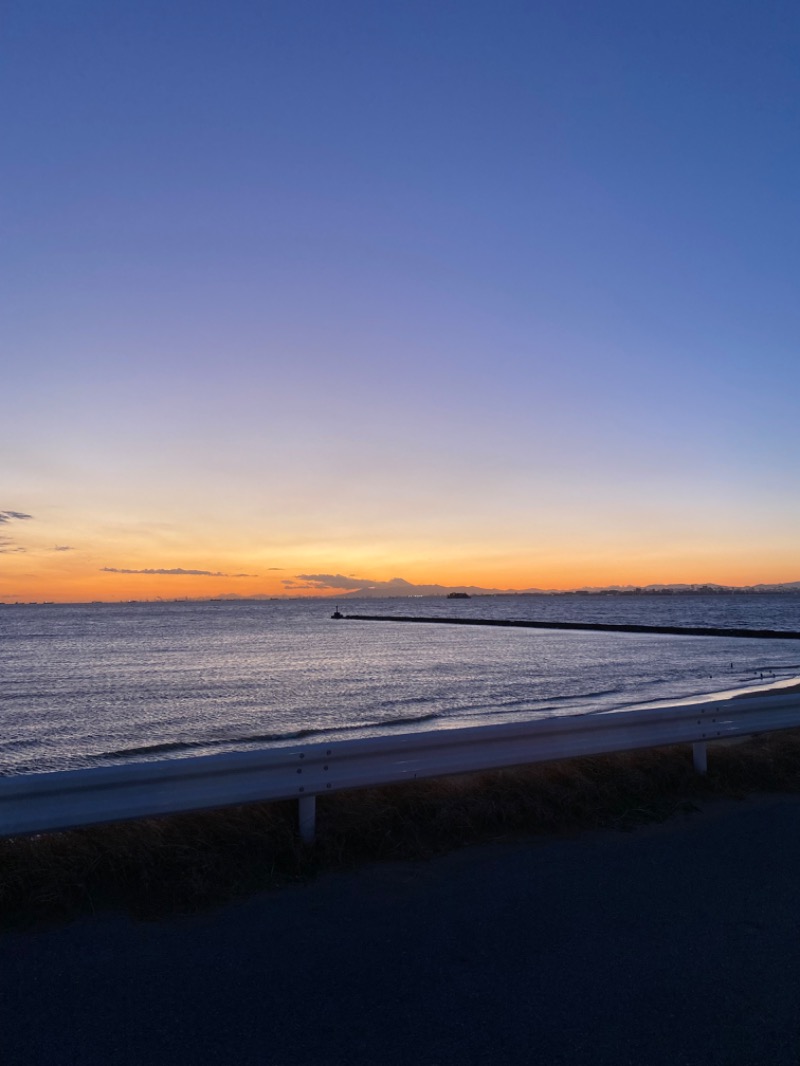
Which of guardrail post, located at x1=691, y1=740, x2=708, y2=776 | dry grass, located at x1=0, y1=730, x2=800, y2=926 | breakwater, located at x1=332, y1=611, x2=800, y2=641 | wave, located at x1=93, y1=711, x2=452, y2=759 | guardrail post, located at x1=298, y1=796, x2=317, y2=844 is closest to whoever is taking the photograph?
dry grass, located at x1=0, y1=730, x2=800, y2=926

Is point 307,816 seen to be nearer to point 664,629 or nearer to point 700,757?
point 700,757

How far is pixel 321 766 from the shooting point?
17.3ft

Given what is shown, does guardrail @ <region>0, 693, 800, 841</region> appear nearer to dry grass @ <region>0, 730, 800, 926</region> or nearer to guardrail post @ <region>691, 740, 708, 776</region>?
guardrail post @ <region>691, 740, 708, 776</region>

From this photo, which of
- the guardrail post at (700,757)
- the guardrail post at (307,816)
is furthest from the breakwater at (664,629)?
the guardrail post at (307,816)

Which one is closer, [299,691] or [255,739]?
[255,739]

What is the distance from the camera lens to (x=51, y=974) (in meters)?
3.56

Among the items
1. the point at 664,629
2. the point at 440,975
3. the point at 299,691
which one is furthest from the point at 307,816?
the point at 664,629

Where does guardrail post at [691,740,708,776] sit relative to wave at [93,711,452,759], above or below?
above

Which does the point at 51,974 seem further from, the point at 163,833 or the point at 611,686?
the point at 611,686

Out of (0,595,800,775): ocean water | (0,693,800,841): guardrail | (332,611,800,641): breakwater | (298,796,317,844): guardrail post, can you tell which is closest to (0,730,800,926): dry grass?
(298,796,317,844): guardrail post

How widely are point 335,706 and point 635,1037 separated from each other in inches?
642

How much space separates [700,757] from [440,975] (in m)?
4.47

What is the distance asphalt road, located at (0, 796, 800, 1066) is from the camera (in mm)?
3014

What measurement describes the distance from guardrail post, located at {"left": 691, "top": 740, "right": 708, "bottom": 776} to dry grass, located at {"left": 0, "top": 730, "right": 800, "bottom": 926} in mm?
90
